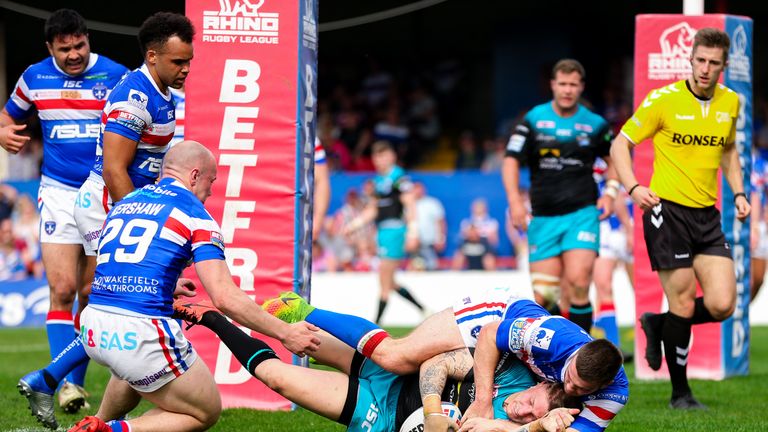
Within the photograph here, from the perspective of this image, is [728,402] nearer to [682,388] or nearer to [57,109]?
[682,388]

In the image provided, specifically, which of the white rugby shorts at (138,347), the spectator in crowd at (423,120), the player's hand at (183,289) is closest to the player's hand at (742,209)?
the player's hand at (183,289)

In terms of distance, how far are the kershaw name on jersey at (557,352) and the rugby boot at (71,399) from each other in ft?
10.7

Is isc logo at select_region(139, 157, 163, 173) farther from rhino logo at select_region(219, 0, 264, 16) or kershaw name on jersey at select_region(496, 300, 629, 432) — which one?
kershaw name on jersey at select_region(496, 300, 629, 432)

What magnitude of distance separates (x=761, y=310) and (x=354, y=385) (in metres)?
11.8

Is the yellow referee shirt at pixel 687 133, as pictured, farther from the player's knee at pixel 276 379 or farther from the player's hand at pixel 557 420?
the player's knee at pixel 276 379

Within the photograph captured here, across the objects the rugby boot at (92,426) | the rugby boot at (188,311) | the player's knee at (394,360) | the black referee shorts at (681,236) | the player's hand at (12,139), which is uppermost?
the player's hand at (12,139)

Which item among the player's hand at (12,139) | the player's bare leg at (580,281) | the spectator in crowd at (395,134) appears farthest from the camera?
the spectator in crowd at (395,134)

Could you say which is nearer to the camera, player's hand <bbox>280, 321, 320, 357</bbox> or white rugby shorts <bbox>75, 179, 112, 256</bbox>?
player's hand <bbox>280, 321, 320, 357</bbox>

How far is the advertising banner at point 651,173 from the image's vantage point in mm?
9688

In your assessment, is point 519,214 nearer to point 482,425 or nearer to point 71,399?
point 71,399

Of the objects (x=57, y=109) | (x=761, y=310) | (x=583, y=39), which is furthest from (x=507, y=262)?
(x=57, y=109)

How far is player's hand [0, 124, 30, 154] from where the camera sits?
7148 millimetres

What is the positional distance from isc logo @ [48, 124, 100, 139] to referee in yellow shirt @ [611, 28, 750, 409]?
371 cm

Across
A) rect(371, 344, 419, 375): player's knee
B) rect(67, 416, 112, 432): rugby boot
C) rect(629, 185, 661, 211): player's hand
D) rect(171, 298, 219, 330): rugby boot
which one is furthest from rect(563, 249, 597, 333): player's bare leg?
rect(67, 416, 112, 432): rugby boot
